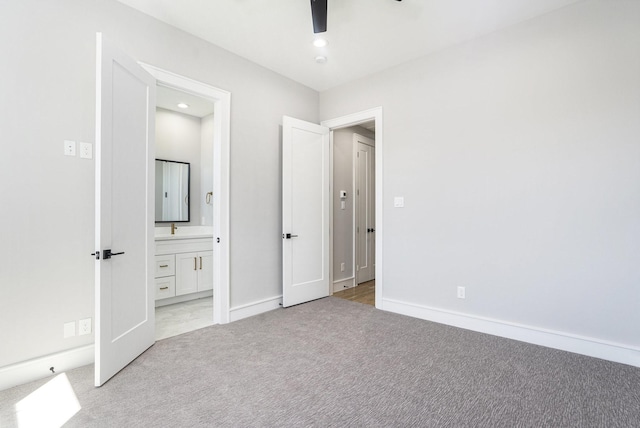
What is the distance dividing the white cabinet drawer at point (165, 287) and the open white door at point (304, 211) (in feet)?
4.75

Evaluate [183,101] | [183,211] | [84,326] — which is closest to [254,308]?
[84,326]

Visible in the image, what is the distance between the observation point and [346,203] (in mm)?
4691

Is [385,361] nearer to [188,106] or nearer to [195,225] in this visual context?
[195,225]

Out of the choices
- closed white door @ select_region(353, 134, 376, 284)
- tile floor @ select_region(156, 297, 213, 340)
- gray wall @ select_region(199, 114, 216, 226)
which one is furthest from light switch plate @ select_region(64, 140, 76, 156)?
closed white door @ select_region(353, 134, 376, 284)

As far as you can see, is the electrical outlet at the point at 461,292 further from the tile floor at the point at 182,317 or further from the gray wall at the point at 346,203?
the tile floor at the point at 182,317

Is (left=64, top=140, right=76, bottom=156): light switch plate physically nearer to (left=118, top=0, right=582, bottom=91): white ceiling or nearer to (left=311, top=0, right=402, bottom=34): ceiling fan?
(left=118, top=0, right=582, bottom=91): white ceiling

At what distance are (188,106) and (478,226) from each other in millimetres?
4020

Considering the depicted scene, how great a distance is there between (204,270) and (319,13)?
134 inches

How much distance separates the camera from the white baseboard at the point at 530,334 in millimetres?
2320

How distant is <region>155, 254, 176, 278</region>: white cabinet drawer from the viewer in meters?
3.73

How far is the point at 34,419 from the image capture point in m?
1.67

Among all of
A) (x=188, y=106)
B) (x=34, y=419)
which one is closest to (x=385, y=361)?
(x=34, y=419)

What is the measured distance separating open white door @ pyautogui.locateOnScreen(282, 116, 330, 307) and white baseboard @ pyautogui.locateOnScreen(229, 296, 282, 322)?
0.42ft

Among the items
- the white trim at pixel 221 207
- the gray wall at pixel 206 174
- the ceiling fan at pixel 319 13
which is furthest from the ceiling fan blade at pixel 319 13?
the gray wall at pixel 206 174
